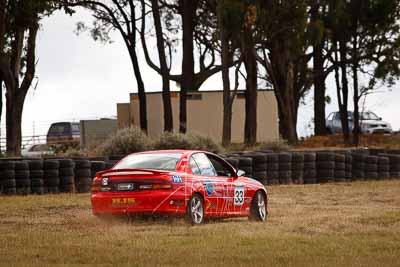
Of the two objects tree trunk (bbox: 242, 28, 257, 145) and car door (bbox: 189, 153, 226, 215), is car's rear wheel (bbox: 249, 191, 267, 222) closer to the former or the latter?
car door (bbox: 189, 153, 226, 215)

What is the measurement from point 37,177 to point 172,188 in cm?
898

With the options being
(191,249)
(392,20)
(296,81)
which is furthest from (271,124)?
(191,249)

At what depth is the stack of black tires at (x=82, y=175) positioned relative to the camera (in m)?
26.4

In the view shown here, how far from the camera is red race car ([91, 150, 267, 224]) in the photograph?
17375 mm

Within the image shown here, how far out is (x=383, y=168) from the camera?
3222cm

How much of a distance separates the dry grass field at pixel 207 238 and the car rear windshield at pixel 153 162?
90 centimetres

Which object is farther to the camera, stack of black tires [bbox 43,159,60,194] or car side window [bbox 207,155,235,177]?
stack of black tires [bbox 43,159,60,194]

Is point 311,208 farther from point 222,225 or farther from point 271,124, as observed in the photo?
point 271,124

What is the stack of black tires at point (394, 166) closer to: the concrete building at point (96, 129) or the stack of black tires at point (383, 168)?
the stack of black tires at point (383, 168)

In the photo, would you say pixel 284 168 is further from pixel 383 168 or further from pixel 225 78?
pixel 225 78

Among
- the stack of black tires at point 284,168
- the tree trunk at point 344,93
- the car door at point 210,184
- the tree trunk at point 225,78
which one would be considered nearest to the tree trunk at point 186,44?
the tree trunk at point 225,78

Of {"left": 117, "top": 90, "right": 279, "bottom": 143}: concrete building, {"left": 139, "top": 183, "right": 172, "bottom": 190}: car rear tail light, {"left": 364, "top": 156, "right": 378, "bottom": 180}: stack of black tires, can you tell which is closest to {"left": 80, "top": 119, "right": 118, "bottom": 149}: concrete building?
{"left": 117, "top": 90, "right": 279, "bottom": 143}: concrete building

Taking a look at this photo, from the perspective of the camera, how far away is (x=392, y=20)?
5059 centimetres

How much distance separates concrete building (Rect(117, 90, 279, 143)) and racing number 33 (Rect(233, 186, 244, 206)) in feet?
111
